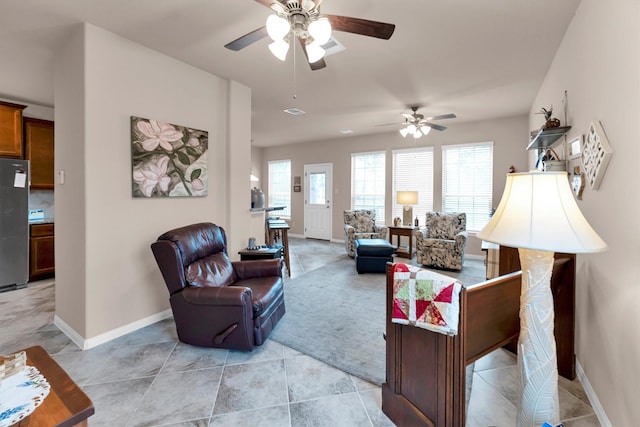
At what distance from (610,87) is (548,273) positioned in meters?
1.15

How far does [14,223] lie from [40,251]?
1.88 ft

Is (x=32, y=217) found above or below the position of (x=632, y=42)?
below

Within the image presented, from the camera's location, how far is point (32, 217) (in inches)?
170

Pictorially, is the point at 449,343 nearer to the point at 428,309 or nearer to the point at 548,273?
the point at 428,309

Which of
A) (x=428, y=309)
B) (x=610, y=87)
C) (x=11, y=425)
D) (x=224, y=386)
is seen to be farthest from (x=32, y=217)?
(x=610, y=87)

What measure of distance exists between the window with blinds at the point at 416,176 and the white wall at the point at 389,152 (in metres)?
0.11

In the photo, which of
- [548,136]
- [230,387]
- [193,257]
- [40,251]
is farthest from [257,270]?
[40,251]

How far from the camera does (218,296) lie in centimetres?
229

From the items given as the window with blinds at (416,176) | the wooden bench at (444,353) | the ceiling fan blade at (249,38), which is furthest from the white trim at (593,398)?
the window with blinds at (416,176)

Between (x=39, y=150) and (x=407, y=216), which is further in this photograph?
(x=407, y=216)

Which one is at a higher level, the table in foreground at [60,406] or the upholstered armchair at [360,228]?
the upholstered armchair at [360,228]

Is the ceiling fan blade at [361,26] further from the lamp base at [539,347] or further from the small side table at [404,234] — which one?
the small side table at [404,234]

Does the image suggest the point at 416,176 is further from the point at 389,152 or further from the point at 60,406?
the point at 60,406

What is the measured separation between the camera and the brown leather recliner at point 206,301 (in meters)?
2.30
